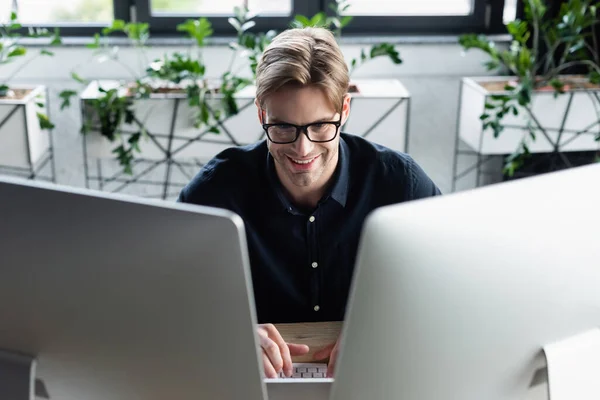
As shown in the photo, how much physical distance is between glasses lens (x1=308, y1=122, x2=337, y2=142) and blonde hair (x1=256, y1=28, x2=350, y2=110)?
37 mm

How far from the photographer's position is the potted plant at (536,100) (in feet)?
10.1

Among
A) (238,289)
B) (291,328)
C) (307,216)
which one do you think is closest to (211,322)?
(238,289)

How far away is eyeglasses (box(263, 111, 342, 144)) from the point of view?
1.49m

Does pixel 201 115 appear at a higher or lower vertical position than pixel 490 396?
lower

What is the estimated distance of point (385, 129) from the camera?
10.0 feet

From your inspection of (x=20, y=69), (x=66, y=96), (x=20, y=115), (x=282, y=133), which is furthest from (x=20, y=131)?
(x=282, y=133)

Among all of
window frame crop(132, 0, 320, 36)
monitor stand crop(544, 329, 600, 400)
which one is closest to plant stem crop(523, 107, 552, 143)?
window frame crop(132, 0, 320, 36)

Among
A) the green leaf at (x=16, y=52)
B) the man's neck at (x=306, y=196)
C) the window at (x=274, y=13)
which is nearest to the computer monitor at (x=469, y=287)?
the man's neck at (x=306, y=196)

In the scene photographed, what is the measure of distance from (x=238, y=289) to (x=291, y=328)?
2.14 feet

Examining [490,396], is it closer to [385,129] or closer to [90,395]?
[90,395]

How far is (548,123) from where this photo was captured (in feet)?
10.3

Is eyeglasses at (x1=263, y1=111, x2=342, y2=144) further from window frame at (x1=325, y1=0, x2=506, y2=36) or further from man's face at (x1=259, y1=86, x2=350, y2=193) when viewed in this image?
window frame at (x1=325, y1=0, x2=506, y2=36)

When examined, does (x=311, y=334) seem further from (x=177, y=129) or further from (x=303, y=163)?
(x=177, y=129)

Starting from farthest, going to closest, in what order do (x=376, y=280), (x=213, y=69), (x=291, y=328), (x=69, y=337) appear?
(x=213, y=69)
(x=291, y=328)
(x=69, y=337)
(x=376, y=280)
